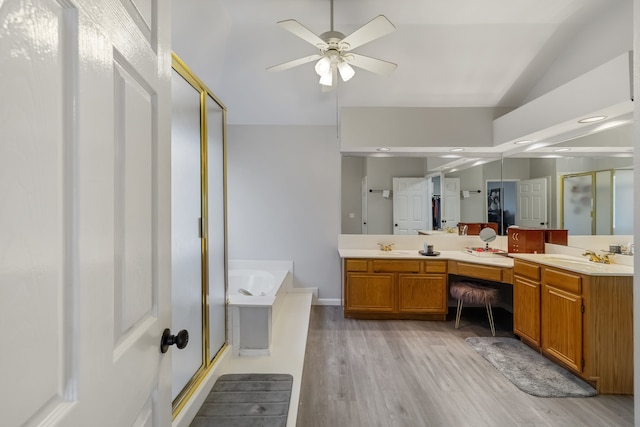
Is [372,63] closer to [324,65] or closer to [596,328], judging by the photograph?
[324,65]

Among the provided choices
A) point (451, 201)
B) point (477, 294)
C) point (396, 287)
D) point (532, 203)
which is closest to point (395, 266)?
point (396, 287)

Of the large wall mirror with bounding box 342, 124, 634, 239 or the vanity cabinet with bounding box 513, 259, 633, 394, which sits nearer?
the vanity cabinet with bounding box 513, 259, 633, 394

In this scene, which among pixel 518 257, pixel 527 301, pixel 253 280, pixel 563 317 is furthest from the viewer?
pixel 253 280

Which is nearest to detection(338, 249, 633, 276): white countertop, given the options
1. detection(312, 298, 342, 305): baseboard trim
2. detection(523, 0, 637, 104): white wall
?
detection(312, 298, 342, 305): baseboard trim

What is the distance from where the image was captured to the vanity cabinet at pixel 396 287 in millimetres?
3623

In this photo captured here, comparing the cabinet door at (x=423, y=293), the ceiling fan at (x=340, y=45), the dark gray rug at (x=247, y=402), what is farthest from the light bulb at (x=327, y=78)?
the cabinet door at (x=423, y=293)

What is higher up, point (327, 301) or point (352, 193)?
point (352, 193)

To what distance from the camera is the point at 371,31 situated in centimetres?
199

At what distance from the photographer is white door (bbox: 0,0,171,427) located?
375 mm

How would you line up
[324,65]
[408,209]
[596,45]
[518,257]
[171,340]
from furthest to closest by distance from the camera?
[408,209] → [518,257] → [596,45] → [324,65] → [171,340]

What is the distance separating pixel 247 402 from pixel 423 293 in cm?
247

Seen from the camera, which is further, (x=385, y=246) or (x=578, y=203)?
(x=385, y=246)

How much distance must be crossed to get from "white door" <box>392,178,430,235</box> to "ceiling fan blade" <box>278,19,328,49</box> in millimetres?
2485

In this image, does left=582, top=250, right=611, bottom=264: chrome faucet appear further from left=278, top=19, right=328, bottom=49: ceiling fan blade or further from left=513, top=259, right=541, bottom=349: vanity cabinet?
left=278, top=19, right=328, bottom=49: ceiling fan blade
